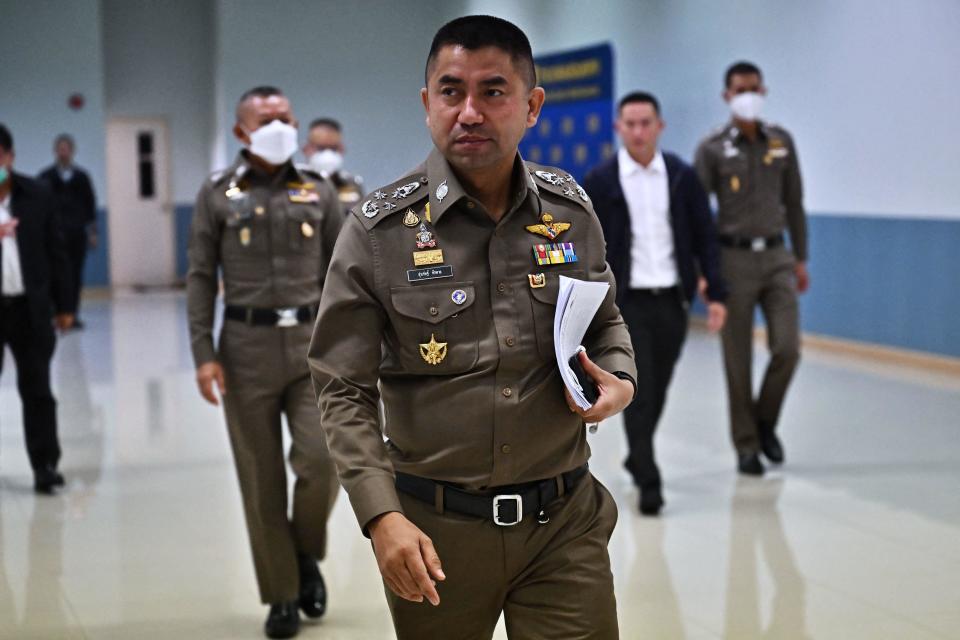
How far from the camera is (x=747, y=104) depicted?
22.4 feet

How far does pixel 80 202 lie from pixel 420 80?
6135mm

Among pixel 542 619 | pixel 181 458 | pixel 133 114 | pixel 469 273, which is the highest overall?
pixel 133 114

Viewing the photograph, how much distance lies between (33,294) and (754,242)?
12.1 feet

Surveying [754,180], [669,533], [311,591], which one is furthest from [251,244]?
[754,180]

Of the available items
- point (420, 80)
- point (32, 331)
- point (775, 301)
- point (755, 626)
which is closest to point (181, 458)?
point (32, 331)

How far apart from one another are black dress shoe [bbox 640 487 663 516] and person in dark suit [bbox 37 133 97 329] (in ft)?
30.0

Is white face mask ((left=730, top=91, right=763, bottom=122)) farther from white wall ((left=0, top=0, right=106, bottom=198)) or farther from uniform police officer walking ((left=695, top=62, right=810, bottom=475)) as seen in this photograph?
white wall ((left=0, top=0, right=106, bottom=198))

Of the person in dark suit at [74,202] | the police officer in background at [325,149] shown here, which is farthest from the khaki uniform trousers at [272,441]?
the person in dark suit at [74,202]

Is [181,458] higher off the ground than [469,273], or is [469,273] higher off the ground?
[469,273]

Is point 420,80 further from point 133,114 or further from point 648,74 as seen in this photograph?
point 648,74

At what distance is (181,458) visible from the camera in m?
7.05

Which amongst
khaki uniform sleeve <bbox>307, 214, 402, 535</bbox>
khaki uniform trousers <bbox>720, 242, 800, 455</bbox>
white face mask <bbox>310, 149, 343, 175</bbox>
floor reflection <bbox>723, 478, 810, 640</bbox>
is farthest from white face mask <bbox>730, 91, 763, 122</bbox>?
khaki uniform sleeve <bbox>307, 214, 402, 535</bbox>

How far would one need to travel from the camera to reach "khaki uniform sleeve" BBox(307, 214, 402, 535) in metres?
2.21

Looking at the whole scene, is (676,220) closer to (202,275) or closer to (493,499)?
(202,275)
